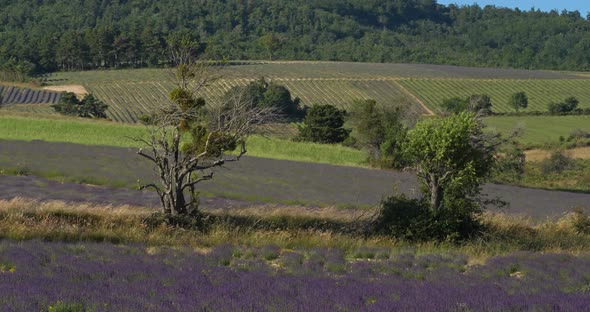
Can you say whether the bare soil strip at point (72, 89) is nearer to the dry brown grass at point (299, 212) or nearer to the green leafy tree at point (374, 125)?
the green leafy tree at point (374, 125)

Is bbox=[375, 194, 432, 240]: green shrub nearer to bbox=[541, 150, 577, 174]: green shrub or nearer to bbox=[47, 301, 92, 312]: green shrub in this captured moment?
bbox=[47, 301, 92, 312]: green shrub

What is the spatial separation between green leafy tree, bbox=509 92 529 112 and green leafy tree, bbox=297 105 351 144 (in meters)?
52.9

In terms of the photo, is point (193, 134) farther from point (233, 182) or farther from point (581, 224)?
point (581, 224)

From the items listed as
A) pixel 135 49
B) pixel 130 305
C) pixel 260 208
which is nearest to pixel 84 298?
pixel 130 305

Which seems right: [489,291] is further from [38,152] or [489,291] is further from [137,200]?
[38,152]

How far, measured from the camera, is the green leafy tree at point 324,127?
7525cm

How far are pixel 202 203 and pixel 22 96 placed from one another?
75178mm

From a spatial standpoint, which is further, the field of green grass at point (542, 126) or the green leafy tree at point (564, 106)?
the green leafy tree at point (564, 106)

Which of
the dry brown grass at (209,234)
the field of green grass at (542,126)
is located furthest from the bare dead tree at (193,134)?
the field of green grass at (542,126)

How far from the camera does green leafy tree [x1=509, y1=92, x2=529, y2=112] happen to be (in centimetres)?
12256

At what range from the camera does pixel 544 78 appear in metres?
152

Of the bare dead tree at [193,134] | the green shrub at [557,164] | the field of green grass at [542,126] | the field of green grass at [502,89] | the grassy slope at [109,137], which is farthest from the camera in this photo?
the field of green grass at [502,89]

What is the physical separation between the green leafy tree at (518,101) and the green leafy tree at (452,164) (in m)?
100

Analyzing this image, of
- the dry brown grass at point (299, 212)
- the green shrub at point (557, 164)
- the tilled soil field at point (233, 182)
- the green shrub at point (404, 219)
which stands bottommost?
the green shrub at point (557, 164)
